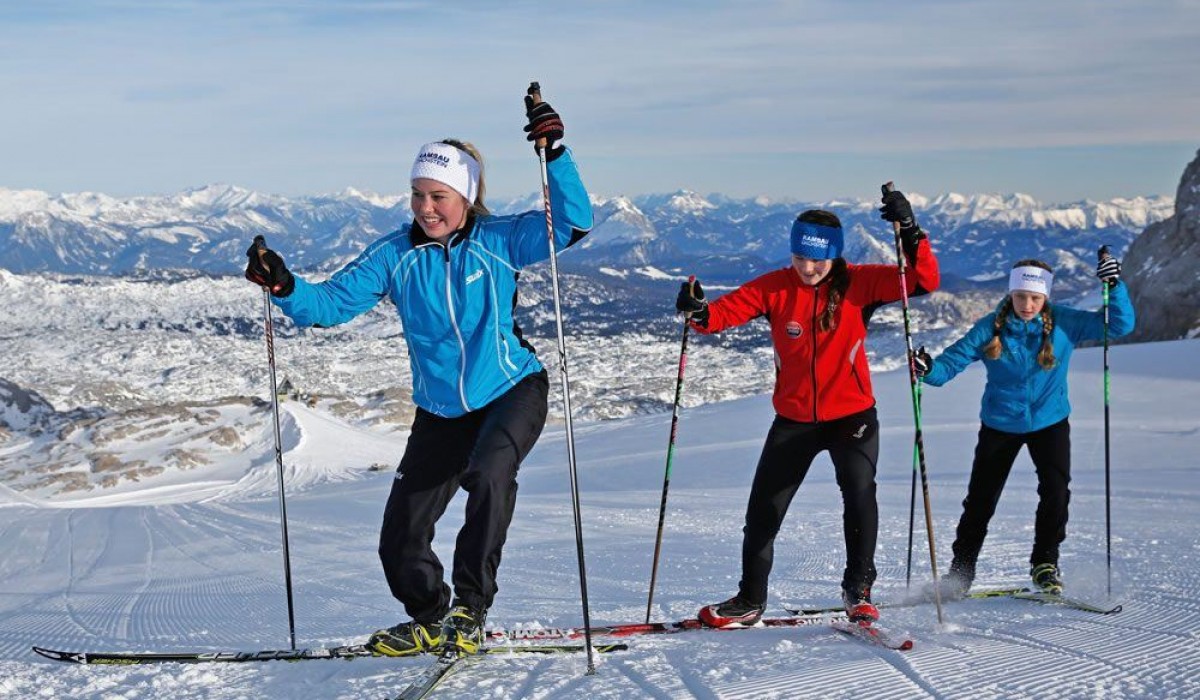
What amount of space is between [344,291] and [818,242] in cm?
268

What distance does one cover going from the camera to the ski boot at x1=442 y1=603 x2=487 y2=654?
4.96m

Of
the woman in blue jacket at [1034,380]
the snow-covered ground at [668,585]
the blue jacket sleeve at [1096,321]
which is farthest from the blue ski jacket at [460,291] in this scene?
the blue jacket sleeve at [1096,321]

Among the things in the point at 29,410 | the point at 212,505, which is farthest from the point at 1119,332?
the point at 29,410

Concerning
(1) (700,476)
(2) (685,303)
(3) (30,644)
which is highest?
(2) (685,303)

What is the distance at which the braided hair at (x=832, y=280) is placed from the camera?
220 inches

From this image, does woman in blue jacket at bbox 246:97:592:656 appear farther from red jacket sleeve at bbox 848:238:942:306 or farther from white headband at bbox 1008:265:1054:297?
white headband at bbox 1008:265:1054:297

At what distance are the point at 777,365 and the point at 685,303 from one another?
721 mm

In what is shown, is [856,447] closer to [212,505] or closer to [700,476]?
[700,476]

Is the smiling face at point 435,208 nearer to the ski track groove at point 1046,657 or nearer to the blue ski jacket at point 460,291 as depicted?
the blue ski jacket at point 460,291

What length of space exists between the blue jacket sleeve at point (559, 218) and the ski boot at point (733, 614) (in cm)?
238

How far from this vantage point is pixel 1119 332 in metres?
6.87

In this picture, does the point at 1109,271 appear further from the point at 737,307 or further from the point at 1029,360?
the point at 737,307

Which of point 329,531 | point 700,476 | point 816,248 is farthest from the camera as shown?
point 700,476

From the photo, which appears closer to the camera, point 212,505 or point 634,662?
point 634,662
